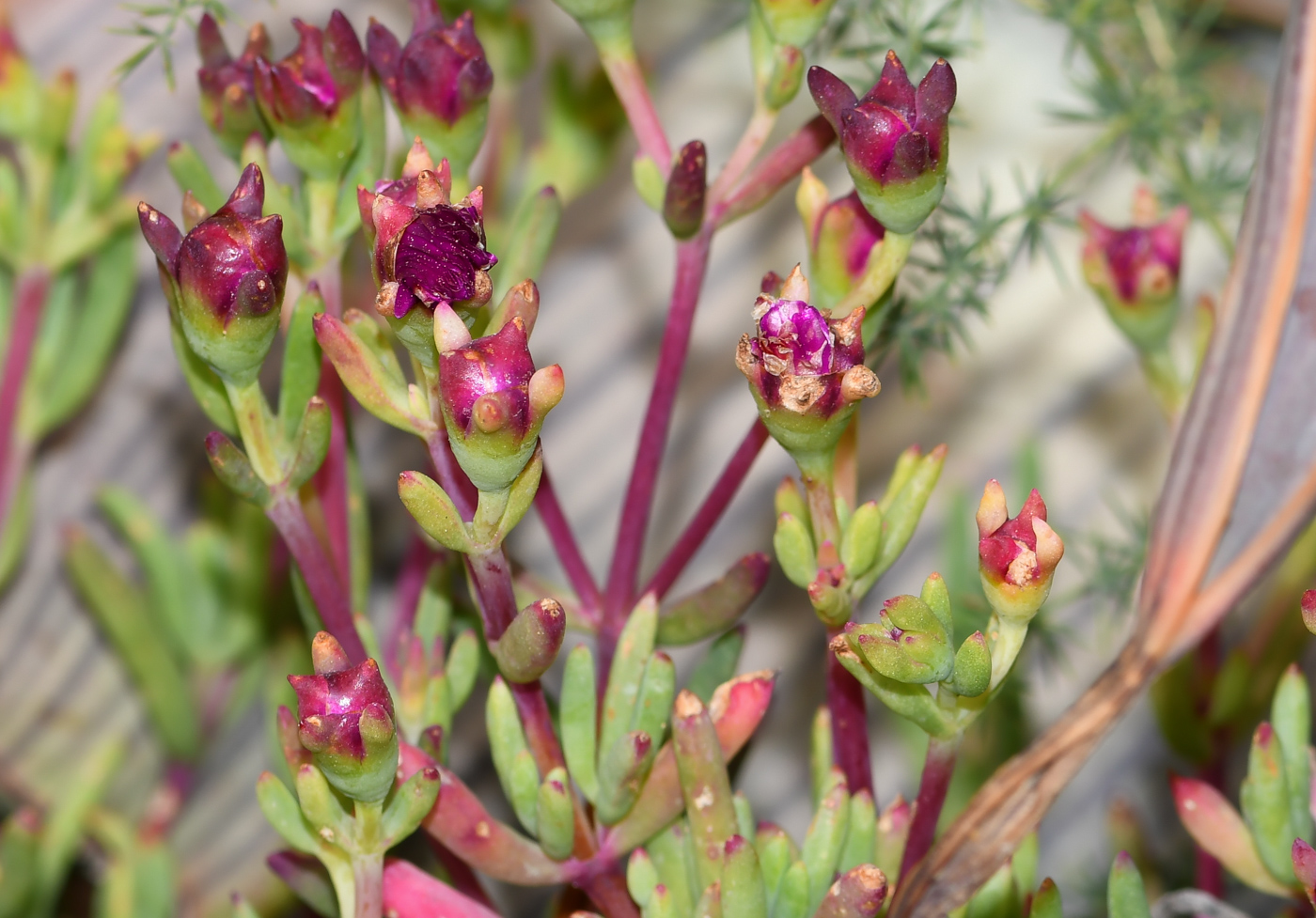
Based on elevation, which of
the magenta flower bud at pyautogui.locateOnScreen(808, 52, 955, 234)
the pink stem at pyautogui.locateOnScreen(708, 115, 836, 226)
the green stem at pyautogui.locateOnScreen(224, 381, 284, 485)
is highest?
the magenta flower bud at pyautogui.locateOnScreen(808, 52, 955, 234)

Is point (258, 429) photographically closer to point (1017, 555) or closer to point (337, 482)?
point (337, 482)

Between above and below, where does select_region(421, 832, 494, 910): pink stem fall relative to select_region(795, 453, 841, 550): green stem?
below

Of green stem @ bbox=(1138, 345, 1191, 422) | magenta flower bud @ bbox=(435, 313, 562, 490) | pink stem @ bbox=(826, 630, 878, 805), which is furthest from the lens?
green stem @ bbox=(1138, 345, 1191, 422)

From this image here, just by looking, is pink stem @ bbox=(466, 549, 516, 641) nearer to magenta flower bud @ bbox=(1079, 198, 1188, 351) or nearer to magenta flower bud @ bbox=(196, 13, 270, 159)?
magenta flower bud @ bbox=(196, 13, 270, 159)

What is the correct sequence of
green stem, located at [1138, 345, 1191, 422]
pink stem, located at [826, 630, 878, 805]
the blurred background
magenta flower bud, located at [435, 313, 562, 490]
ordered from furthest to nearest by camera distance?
the blurred background < green stem, located at [1138, 345, 1191, 422] < pink stem, located at [826, 630, 878, 805] < magenta flower bud, located at [435, 313, 562, 490]

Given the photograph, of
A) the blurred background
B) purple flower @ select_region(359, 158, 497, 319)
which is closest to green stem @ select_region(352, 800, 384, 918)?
purple flower @ select_region(359, 158, 497, 319)

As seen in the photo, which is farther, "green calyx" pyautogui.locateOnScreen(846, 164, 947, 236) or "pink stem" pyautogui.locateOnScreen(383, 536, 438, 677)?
"pink stem" pyautogui.locateOnScreen(383, 536, 438, 677)

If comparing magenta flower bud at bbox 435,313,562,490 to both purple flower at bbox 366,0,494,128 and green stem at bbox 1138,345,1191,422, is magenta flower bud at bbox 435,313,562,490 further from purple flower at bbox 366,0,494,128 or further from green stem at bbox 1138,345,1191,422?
green stem at bbox 1138,345,1191,422
